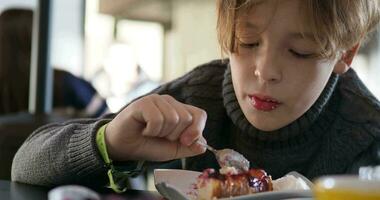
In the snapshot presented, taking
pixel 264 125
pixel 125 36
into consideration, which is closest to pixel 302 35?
pixel 264 125

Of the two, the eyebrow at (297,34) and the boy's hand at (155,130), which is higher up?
the eyebrow at (297,34)

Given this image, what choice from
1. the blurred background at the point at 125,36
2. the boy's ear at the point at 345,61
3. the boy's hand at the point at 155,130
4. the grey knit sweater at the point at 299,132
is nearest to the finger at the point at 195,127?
the boy's hand at the point at 155,130

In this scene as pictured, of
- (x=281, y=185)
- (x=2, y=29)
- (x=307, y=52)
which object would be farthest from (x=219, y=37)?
(x=2, y=29)

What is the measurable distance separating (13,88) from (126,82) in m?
0.72

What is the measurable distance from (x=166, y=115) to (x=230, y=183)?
0.14 m

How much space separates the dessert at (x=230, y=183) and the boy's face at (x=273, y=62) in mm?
232

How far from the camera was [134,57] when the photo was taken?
297 cm

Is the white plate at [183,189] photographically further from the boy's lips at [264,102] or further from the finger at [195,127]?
the boy's lips at [264,102]

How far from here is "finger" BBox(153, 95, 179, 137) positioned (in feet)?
2.22

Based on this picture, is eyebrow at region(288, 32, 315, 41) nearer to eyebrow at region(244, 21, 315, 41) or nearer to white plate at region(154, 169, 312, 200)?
eyebrow at region(244, 21, 315, 41)

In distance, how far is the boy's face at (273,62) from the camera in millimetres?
809

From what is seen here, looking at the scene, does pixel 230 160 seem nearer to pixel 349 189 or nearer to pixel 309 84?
pixel 309 84

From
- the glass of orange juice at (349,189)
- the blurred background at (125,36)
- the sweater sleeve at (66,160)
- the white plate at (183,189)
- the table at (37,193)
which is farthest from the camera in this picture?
the blurred background at (125,36)

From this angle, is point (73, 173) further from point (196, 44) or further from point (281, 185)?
point (196, 44)
